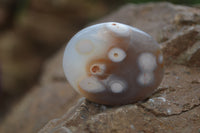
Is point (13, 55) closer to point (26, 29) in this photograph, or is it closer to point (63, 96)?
point (26, 29)

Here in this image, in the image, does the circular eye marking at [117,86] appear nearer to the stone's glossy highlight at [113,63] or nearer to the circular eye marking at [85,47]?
the stone's glossy highlight at [113,63]

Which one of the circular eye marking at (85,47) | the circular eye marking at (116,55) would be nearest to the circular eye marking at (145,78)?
the circular eye marking at (116,55)

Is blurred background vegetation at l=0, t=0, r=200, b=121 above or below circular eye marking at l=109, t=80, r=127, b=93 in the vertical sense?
below

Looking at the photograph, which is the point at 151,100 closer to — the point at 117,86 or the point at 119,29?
the point at 117,86

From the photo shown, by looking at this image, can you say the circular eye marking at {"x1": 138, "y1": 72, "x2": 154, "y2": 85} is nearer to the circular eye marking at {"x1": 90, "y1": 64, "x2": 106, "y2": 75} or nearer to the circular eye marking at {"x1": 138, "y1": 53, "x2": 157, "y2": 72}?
the circular eye marking at {"x1": 138, "y1": 53, "x2": 157, "y2": 72}

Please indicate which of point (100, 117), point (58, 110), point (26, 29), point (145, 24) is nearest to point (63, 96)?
point (58, 110)

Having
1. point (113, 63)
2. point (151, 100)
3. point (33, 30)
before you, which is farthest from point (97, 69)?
point (33, 30)

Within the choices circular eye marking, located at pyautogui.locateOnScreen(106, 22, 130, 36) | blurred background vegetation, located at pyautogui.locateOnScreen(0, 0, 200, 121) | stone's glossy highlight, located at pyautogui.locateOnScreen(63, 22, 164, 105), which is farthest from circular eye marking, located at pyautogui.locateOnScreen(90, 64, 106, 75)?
blurred background vegetation, located at pyautogui.locateOnScreen(0, 0, 200, 121)
